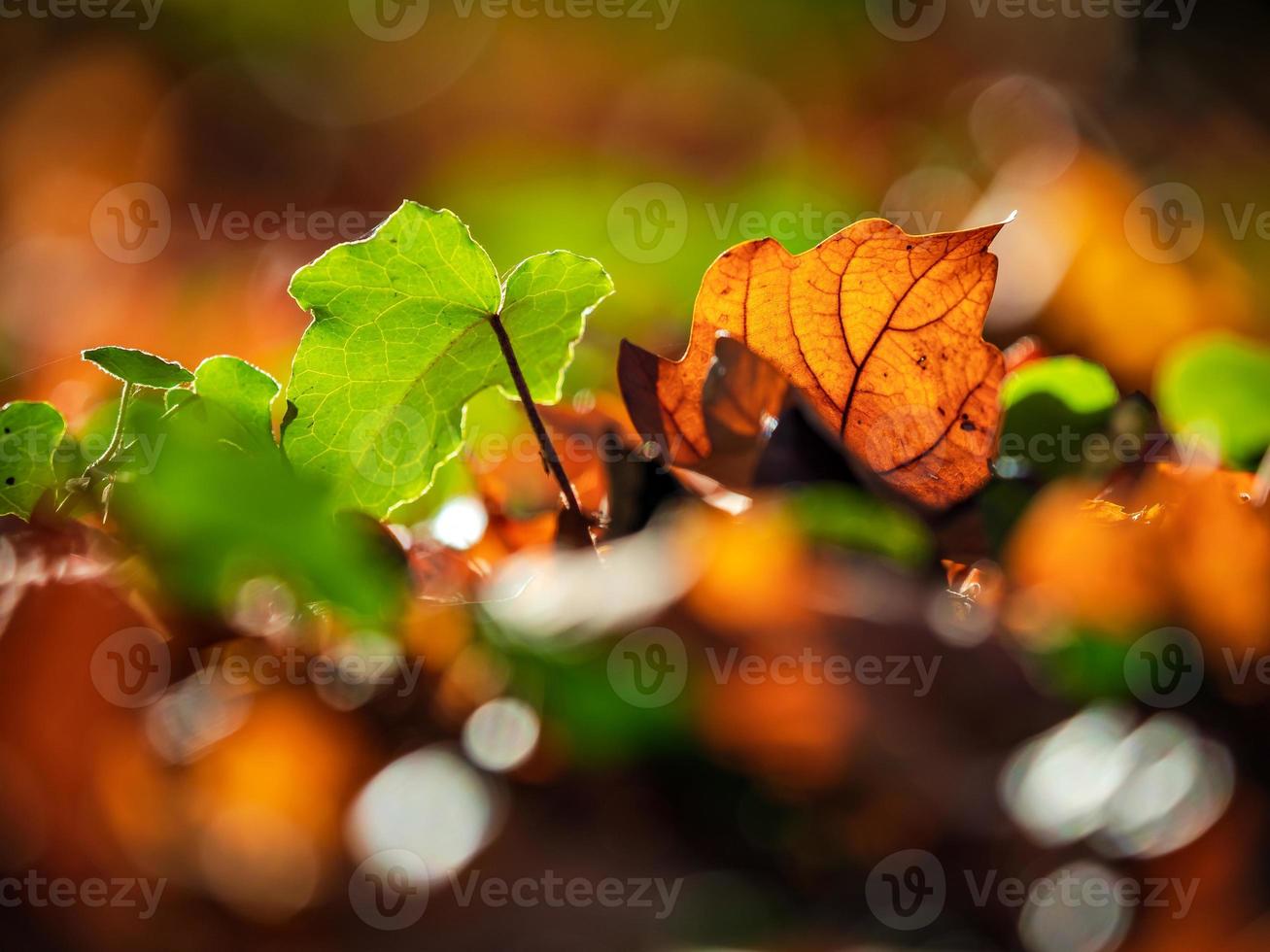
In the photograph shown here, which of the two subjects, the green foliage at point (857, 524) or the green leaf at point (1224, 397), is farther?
the green leaf at point (1224, 397)

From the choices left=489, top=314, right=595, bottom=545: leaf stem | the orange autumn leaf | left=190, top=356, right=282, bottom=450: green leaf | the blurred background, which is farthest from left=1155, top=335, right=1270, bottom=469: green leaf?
left=190, top=356, right=282, bottom=450: green leaf

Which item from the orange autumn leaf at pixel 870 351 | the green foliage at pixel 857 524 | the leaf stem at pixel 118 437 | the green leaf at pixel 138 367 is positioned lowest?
the green foliage at pixel 857 524

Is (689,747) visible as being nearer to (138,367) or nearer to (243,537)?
(243,537)

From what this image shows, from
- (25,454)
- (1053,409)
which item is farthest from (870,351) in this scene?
(25,454)

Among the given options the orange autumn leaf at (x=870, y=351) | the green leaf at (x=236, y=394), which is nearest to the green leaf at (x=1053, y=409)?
the orange autumn leaf at (x=870, y=351)

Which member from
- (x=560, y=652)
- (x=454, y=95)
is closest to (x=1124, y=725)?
(x=560, y=652)

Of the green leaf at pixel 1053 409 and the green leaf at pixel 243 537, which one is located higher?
the green leaf at pixel 243 537

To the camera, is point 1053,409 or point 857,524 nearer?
point 857,524

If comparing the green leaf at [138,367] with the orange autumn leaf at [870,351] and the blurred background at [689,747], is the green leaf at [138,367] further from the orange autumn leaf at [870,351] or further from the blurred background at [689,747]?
the orange autumn leaf at [870,351]
